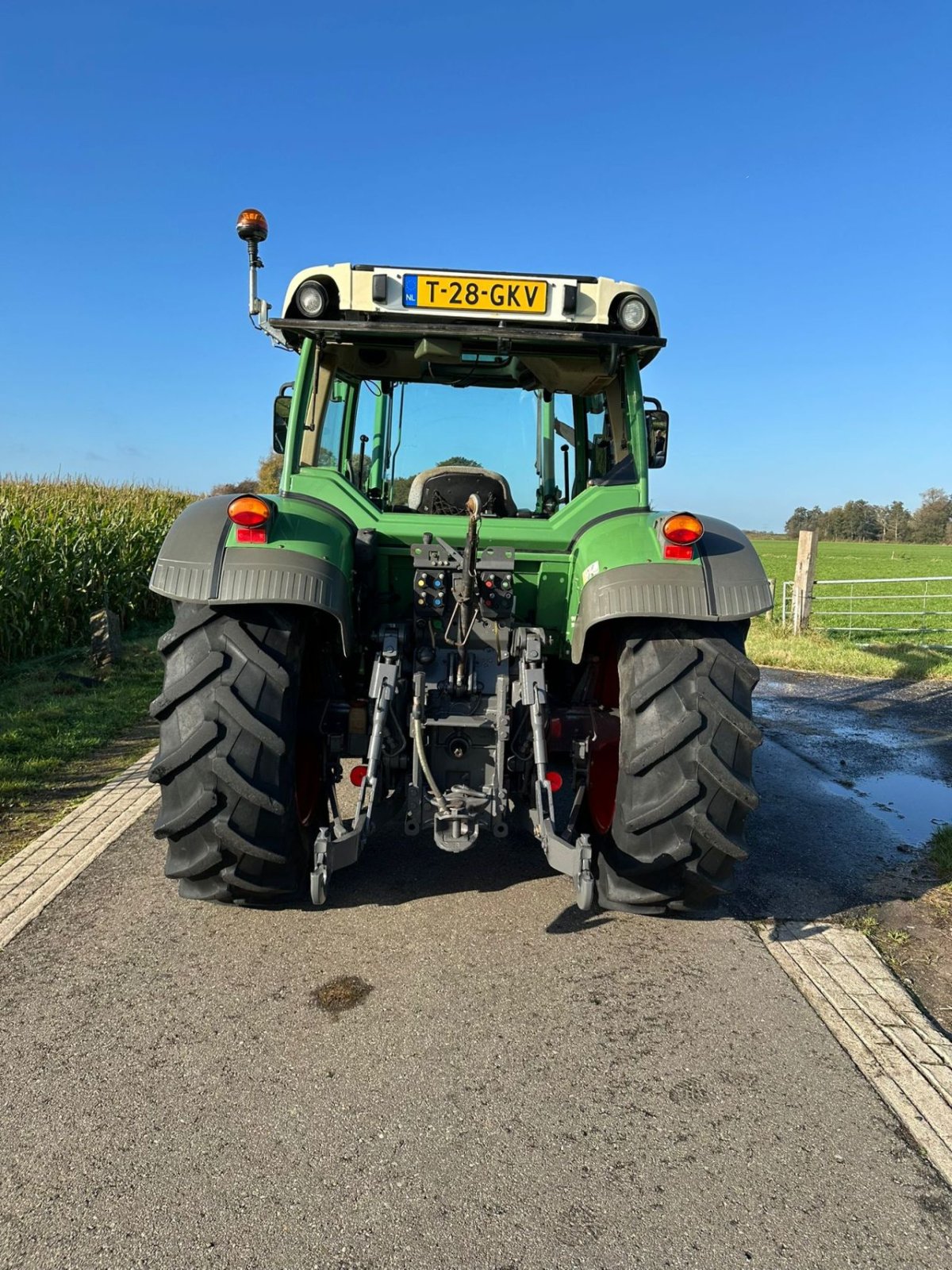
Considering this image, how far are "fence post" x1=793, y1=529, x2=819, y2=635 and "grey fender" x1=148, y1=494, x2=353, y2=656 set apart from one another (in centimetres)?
1077

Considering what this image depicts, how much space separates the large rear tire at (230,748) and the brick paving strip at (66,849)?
97 cm

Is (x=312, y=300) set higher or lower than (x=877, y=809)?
higher

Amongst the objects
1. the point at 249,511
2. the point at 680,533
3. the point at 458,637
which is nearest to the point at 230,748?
the point at 249,511

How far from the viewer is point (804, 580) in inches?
500

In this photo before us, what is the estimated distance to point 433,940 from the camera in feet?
11.0

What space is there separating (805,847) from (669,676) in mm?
1996

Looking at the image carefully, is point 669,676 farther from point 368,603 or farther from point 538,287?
point 538,287

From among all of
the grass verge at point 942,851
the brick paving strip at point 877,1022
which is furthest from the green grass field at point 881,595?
the brick paving strip at point 877,1022

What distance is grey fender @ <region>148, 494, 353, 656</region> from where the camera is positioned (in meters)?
3.05

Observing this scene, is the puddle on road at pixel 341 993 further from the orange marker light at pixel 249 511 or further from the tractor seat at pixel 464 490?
the tractor seat at pixel 464 490

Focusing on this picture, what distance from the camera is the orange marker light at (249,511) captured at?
3.09 metres

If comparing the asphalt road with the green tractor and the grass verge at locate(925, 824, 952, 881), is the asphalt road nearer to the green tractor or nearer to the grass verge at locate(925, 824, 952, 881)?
the green tractor

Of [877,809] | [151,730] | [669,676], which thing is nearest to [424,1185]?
[669,676]

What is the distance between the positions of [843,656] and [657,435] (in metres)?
8.06
